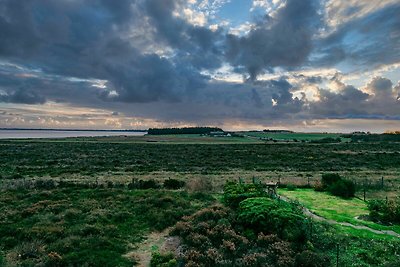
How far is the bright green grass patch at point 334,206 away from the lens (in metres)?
18.1

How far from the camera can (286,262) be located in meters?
12.8

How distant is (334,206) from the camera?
71.3ft

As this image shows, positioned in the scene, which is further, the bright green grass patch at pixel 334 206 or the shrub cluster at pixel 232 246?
the bright green grass patch at pixel 334 206

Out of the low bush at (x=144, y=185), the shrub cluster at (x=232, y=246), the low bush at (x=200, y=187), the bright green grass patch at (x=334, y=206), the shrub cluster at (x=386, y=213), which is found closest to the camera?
the shrub cluster at (x=232, y=246)

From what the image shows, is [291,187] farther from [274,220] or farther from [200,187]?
[274,220]

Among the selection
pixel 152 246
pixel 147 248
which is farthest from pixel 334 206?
pixel 147 248

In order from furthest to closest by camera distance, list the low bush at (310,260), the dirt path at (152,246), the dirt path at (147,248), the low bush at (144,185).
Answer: the low bush at (144,185) < the dirt path at (152,246) < the dirt path at (147,248) < the low bush at (310,260)

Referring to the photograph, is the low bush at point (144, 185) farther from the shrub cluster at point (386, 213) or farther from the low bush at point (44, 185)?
the shrub cluster at point (386, 213)

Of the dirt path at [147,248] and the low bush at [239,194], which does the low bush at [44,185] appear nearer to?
the dirt path at [147,248]

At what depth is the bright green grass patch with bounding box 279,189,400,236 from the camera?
18.1 meters

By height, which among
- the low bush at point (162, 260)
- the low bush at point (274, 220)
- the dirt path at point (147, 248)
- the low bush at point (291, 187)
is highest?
the low bush at point (274, 220)

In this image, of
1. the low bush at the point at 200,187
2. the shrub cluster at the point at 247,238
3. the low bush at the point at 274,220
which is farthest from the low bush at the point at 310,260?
the low bush at the point at 200,187

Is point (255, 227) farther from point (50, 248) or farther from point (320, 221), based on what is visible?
point (50, 248)

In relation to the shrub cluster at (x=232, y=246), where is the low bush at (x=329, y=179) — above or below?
above
